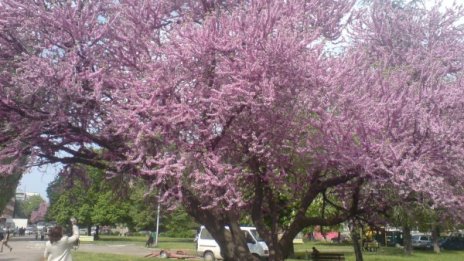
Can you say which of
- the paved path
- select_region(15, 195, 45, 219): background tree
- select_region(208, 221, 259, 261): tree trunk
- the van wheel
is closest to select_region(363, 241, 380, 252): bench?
the paved path

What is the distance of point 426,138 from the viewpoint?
1018 cm

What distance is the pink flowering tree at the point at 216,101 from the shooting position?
9625 mm

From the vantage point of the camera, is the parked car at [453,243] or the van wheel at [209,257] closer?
the van wheel at [209,257]

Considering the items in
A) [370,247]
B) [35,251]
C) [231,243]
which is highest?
[370,247]

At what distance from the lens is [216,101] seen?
955 centimetres

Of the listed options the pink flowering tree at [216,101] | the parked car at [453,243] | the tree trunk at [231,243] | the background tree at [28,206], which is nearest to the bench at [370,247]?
the parked car at [453,243]

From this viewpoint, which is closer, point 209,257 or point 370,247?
point 209,257

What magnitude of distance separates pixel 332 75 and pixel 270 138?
5.24 ft

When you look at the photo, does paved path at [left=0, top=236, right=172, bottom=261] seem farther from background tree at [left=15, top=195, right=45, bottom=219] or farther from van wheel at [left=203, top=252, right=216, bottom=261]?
background tree at [left=15, top=195, right=45, bottom=219]

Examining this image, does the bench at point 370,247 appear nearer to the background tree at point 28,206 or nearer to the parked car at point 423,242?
the parked car at point 423,242

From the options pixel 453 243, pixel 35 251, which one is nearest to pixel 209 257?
pixel 35 251

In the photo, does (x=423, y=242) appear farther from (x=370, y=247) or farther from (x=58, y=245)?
(x=58, y=245)

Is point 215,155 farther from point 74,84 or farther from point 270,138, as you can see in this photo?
point 74,84

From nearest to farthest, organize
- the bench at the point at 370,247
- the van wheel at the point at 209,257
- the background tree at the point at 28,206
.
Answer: the van wheel at the point at 209,257
the bench at the point at 370,247
the background tree at the point at 28,206
